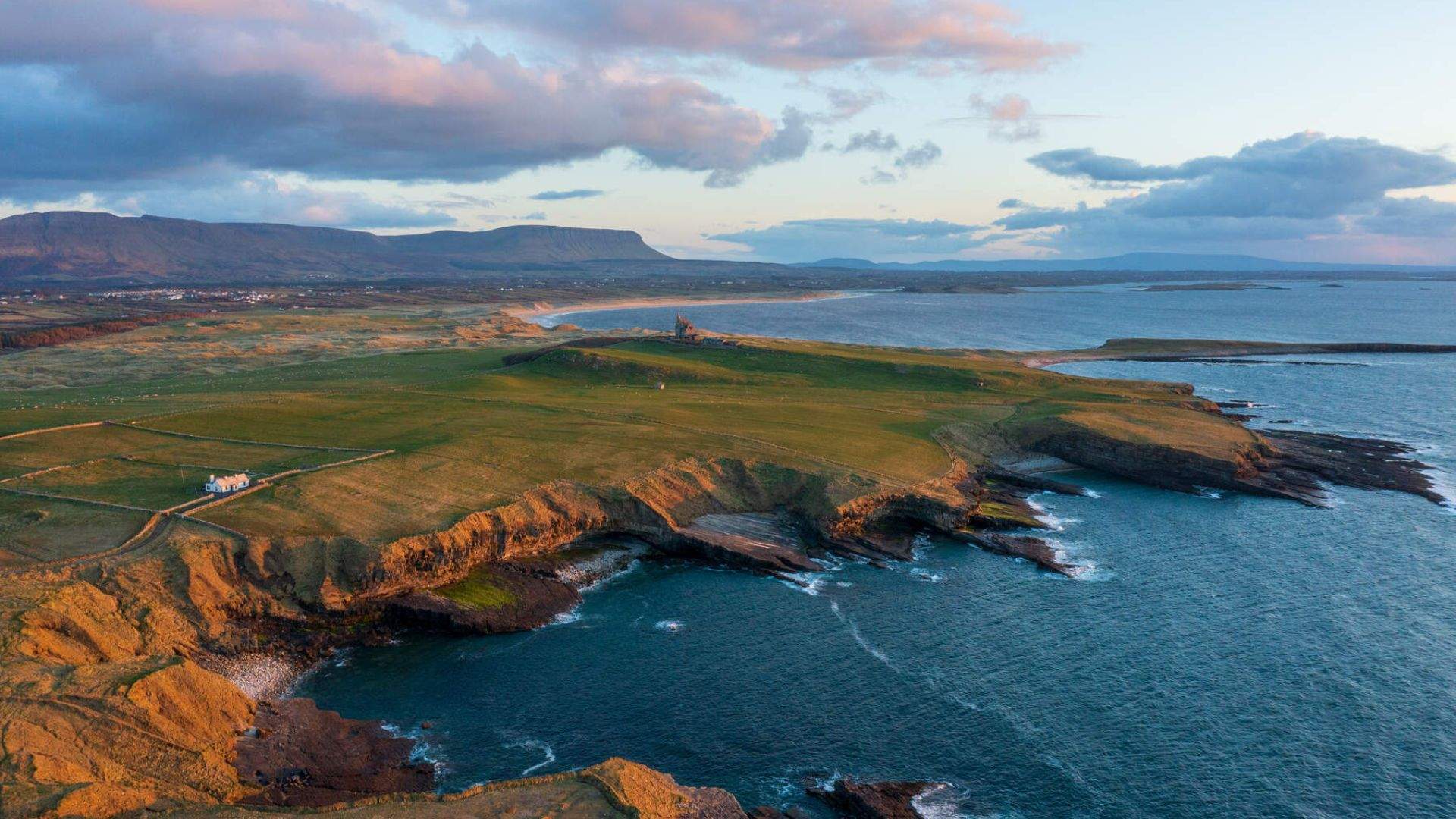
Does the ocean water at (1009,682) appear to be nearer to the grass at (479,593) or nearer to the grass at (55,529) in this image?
the grass at (479,593)

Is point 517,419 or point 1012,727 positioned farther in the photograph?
point 517,419

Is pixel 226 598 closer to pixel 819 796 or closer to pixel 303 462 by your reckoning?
pixel 303 462

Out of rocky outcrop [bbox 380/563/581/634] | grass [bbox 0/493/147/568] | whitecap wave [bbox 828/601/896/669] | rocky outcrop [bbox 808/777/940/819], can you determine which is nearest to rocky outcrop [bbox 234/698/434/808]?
rocky outcrop [bbox 380/563/581/634]

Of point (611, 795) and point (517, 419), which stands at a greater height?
point (517, 419)

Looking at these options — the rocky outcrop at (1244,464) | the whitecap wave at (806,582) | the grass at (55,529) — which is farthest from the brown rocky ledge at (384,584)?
the grass at (55,529)

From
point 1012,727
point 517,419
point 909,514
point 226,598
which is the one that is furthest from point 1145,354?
point 226,598

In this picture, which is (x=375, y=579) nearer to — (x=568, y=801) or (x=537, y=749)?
(x=537, y=749)

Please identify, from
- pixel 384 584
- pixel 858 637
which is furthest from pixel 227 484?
pixel 858 637
